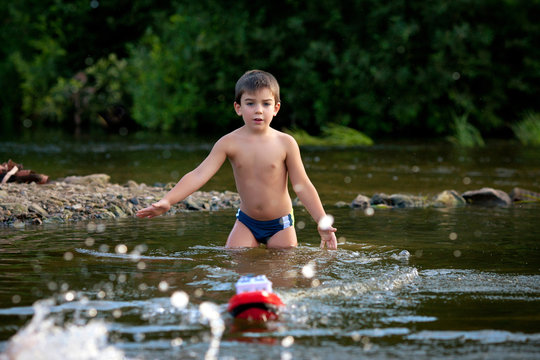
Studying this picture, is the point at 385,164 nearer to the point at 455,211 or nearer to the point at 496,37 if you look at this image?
the point at 455,211

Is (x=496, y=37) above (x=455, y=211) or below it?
above

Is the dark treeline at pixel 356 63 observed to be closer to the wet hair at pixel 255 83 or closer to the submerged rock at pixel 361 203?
the submerged rock at pixel 361 203

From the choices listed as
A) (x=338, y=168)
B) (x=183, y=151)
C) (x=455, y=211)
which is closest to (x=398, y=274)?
(x=455, y=211)

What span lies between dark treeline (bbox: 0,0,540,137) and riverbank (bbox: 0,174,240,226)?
1324 cm

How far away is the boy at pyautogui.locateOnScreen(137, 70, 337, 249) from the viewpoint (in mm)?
5715

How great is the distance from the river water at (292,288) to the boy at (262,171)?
22 centimetres

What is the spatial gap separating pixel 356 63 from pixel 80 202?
52.4ft

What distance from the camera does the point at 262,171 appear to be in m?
5.90

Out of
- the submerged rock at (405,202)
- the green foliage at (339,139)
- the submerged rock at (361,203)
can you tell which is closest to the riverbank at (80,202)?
the submerged rock at (361,203)

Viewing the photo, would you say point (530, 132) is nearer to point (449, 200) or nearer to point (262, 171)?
point (449, 200)

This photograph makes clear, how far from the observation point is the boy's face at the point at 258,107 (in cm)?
560

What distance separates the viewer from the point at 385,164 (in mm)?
14180

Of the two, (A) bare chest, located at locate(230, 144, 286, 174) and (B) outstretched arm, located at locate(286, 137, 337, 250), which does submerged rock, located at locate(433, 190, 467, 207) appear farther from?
(A) bare chest, located at locate(230, 144, 286, 174)

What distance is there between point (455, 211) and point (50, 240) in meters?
4.30
